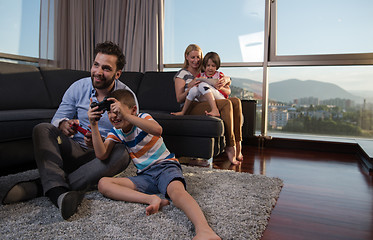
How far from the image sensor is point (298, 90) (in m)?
3.69

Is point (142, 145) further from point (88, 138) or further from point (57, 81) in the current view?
point (57, 81)

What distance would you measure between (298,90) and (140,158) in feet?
9.19

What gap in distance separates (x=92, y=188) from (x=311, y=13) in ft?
10.6

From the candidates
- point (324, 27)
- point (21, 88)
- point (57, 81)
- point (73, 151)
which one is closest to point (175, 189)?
point (73, 151)

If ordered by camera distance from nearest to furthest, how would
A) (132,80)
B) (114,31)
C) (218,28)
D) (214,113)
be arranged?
(214,113), (132,80), (218,28), (114,31)

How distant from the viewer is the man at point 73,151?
1.29 metres

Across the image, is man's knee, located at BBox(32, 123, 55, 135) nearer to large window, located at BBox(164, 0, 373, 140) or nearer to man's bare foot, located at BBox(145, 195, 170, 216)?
man's bare foot, located at BBox(145, 195, 170, 216)

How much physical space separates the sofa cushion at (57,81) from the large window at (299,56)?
1.90 metres

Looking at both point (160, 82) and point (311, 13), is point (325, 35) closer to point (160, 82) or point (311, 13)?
point (311, 13)

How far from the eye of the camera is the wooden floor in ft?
3.90

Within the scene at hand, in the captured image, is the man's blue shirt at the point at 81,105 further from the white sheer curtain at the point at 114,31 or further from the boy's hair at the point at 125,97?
the white sheer curtain at the point at 114,31

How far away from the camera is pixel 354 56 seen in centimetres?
329

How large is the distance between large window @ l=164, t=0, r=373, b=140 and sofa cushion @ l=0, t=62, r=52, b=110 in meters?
2.19

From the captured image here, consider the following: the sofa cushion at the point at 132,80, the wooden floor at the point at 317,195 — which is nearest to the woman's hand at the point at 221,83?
the wooden floor at the point at 317,195
